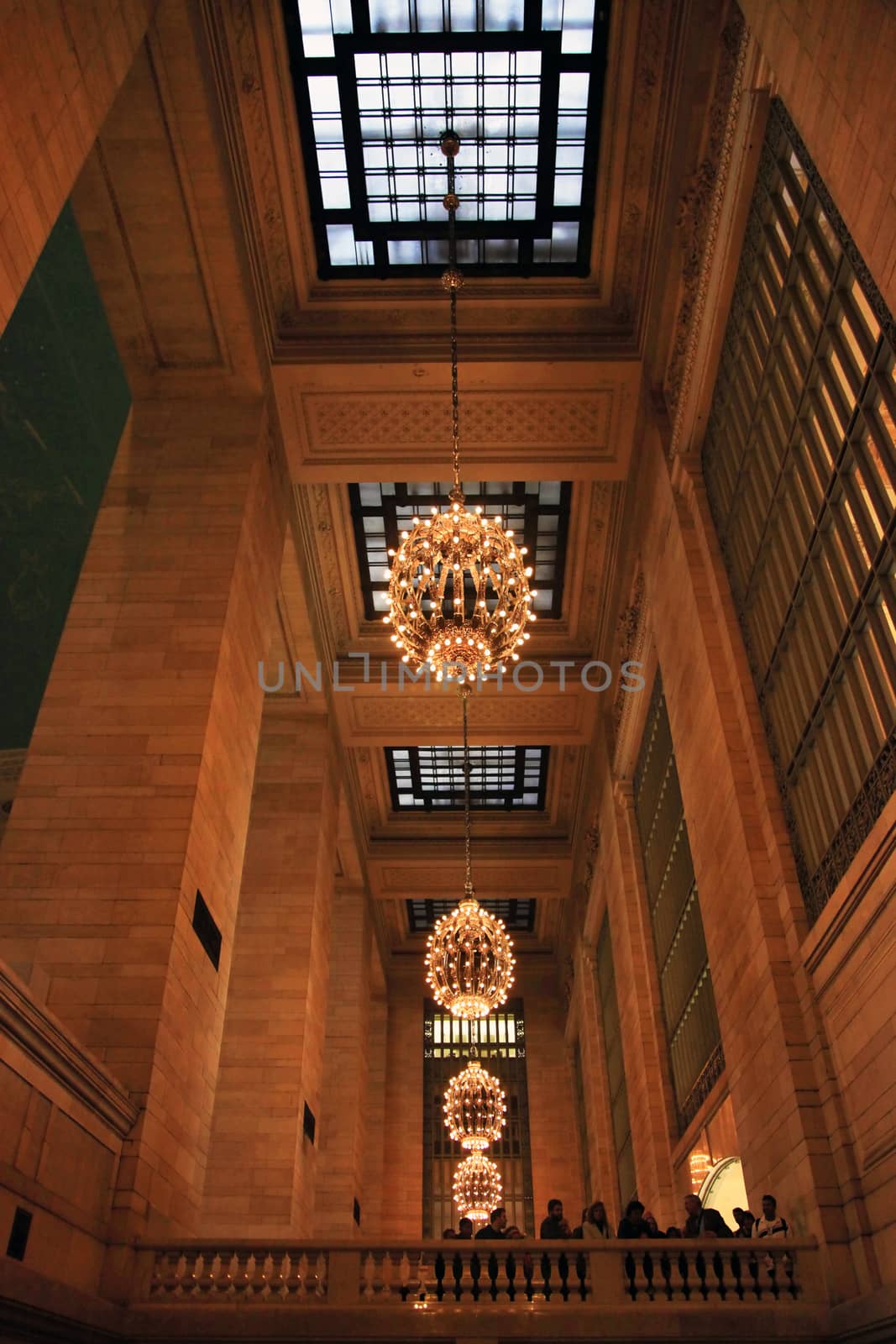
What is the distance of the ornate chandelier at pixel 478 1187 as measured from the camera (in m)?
12.4

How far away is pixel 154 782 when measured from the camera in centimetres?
723

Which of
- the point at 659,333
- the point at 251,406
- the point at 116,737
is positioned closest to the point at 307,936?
the point at 116,737

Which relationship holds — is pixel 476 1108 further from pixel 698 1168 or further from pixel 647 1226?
pixel 647 1226

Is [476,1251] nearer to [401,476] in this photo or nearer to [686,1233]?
[686,1233]

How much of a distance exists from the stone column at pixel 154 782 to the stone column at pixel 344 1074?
24.0 feet

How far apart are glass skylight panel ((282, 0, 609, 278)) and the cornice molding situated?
7125mm

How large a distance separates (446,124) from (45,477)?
10.0m

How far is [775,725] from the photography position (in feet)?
23.1

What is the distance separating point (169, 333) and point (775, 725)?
239 inches

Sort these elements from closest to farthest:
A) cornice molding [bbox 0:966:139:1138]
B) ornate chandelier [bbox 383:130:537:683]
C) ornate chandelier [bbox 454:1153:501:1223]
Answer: cornice molding [bbox 0:966:139:1138]
ornate chandelier [bbox 383:130:537:683]
ornate chandelier [bbox 454:1153:501:1223]

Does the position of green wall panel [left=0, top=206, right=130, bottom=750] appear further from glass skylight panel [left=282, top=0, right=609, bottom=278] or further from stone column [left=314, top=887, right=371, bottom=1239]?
glass skylight panel [left=282, top=0, right=609, bottom=278]

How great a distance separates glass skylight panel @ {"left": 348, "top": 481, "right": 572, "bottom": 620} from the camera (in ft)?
38.1

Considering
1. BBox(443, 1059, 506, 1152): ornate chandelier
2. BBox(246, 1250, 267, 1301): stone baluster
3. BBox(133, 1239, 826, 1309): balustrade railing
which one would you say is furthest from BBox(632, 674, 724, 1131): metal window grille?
BBox(246, 1250, 267, 1301): stone baluster

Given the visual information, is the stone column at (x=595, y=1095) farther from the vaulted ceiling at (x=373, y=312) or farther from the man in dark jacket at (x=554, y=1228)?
the man in dark jacket at (x=554, y=1228)
